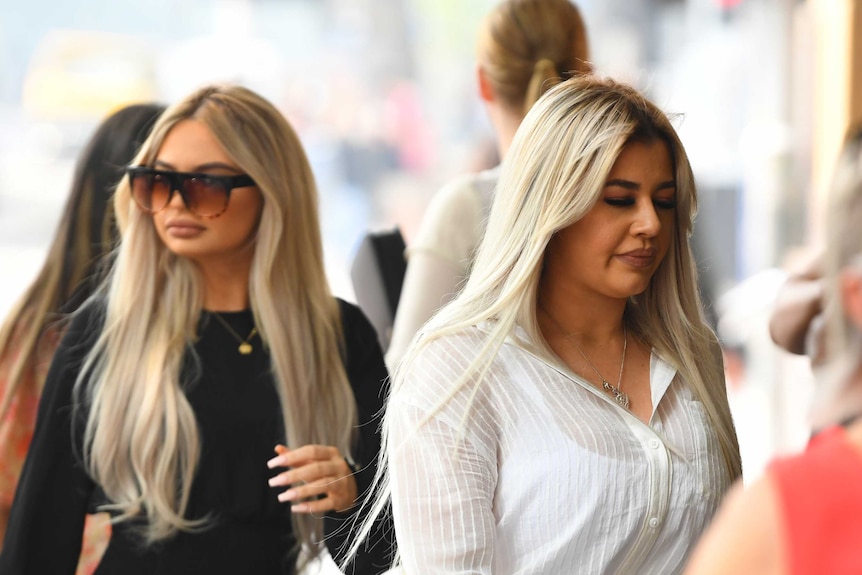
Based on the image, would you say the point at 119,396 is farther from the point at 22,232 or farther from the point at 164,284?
the point at 22,232

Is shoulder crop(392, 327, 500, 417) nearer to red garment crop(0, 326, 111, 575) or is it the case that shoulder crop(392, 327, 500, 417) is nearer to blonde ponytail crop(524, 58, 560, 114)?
blonde ponytail crop(524, 58, 560, 114)

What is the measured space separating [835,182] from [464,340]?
749 mm

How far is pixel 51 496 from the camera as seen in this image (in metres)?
2.43

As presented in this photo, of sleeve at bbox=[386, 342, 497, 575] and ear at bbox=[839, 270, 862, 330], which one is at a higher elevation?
ear at bbox=[839, 270, 862, 330]

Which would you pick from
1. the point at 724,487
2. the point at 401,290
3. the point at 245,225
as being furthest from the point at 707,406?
the point at 401,290

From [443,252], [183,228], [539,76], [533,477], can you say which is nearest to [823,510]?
[533,477]

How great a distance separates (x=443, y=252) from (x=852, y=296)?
174 cm

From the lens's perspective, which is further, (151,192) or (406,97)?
(406,97)

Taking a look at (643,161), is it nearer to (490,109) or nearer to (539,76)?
(539,76)

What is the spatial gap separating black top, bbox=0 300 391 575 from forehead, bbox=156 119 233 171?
0.40m

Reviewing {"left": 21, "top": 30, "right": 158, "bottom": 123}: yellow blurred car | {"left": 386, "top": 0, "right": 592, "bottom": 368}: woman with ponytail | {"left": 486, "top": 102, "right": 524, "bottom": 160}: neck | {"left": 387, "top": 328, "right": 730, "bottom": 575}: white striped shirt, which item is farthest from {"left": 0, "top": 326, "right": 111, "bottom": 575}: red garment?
{"left": 21, "top": 30, "right": 158, "bottom": 123}: yellow blurred car

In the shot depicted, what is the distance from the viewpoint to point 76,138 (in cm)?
707

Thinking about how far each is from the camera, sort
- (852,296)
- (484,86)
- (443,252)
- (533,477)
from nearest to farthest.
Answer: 1. (852,296)
2. (533,477)
3. (443,252)
4. (484,86)

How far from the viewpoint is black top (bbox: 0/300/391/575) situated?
2.41 m
